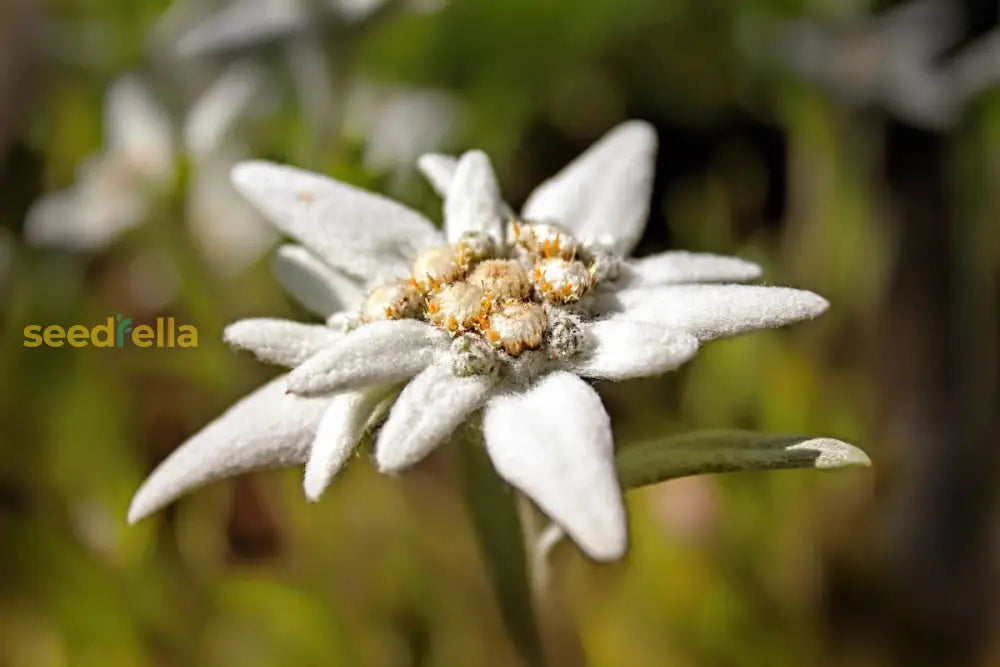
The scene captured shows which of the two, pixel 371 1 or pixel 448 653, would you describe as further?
pixel 371 1

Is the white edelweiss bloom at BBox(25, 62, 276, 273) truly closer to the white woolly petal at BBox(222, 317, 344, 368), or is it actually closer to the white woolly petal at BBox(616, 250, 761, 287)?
the white woolly petal at BBox(222, 317, 344, 368)

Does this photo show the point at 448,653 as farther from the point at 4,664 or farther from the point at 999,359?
the point at 999,359

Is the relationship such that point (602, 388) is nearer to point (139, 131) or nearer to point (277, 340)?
point (277, 340)

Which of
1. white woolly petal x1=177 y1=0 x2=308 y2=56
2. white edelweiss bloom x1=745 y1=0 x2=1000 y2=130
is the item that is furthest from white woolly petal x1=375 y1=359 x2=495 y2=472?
white edelweiss bloom x1=745 y1=0 x2=1000 y2=130

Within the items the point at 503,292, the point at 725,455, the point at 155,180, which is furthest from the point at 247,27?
the point at 725,455

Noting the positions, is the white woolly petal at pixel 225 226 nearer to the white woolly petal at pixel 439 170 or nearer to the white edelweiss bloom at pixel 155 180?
the white edelweiss bloom at pixel 155 180

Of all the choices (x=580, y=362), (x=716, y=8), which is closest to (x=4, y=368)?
(x=580, y=362)

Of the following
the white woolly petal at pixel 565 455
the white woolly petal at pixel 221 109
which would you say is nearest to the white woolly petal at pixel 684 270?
the white woolly petal at pixel 565 455
